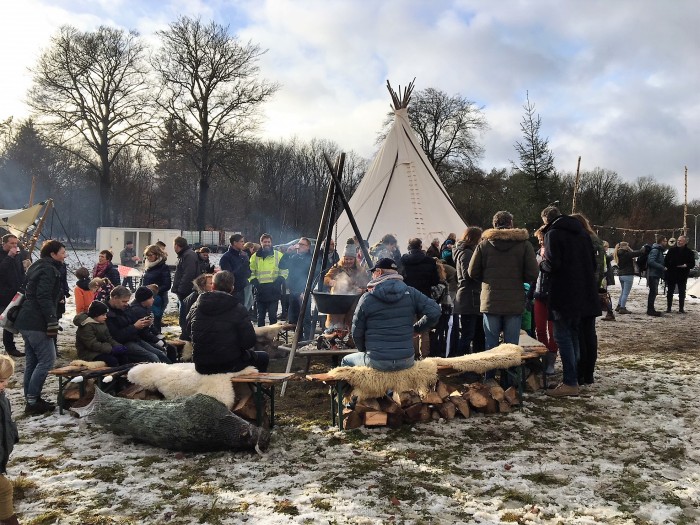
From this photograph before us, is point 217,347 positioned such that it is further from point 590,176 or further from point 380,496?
point 590,176

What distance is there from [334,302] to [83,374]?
8.00 ft

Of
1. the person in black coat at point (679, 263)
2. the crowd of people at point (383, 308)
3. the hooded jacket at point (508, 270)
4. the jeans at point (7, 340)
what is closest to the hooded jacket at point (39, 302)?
the crowd of people at point (383, 308)

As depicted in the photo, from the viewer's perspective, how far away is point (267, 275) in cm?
821

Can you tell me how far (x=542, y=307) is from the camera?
6156mm

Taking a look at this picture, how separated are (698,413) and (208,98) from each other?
80.0ft

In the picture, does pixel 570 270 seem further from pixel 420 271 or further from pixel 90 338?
pixel 90 338

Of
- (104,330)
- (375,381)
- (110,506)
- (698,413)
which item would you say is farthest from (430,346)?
(110,506)

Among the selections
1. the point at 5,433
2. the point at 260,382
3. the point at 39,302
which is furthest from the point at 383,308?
the point at 39,302

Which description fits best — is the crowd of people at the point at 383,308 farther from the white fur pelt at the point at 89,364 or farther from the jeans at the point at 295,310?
the jeans at the point at 295,310

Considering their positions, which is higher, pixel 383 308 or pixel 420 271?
pixel 420 271

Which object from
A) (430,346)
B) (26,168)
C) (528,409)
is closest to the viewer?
(528,409)

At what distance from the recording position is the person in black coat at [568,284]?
5047 mm

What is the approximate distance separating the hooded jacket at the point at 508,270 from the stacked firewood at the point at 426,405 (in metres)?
0.83

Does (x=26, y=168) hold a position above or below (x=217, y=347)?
above
